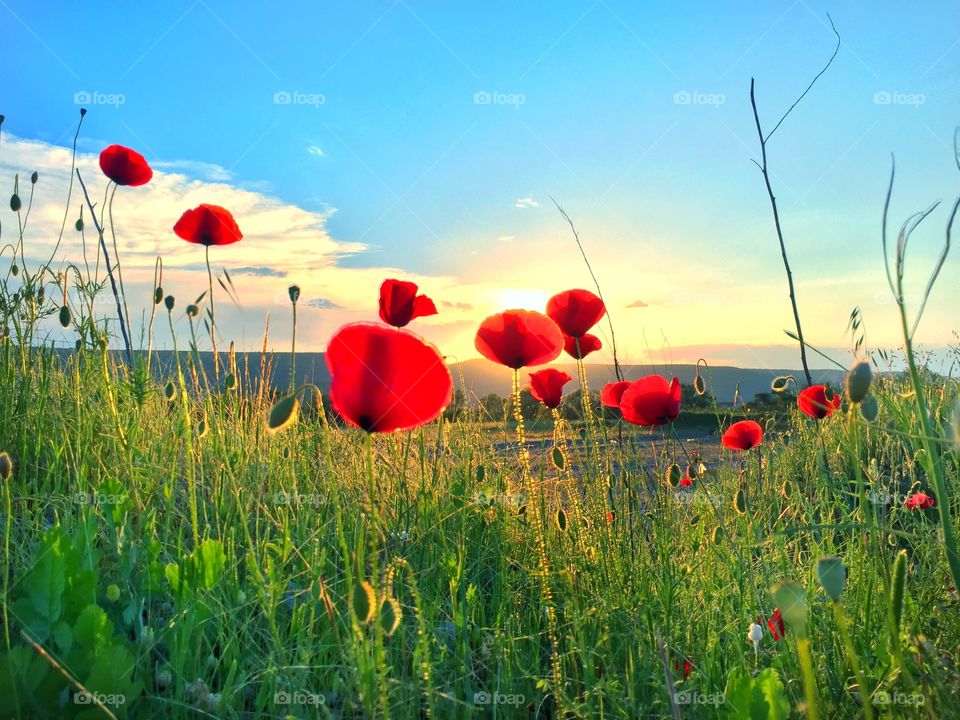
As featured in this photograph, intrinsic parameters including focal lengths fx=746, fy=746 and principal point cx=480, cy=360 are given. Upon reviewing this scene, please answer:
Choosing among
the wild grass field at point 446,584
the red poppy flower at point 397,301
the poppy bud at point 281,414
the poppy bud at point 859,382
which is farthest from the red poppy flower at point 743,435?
the poppy bud at point 281,414

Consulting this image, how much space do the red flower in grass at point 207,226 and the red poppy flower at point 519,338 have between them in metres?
1.61

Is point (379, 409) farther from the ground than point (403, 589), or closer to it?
farther from the ground

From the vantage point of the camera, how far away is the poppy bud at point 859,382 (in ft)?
3.41

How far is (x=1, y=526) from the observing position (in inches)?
113

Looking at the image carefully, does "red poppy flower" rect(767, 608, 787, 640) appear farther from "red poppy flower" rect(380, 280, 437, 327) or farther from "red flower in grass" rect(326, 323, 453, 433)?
"red poppy flower" rect(380, 280, 437, 327)

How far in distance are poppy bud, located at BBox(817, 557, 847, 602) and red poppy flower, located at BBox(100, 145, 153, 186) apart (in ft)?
11.9

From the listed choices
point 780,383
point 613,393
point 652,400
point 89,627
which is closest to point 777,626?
point 652,400

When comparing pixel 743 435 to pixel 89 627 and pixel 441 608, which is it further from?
pixel 89 627

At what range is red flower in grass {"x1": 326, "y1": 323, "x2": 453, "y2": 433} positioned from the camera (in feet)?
4.07

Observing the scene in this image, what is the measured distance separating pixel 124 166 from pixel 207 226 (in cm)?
86

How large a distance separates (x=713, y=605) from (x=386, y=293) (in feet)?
4.59

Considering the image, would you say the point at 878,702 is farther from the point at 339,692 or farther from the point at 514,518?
the point at 514,518

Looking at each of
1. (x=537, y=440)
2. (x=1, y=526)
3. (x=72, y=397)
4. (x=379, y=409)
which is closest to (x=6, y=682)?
(x=379, y=409)

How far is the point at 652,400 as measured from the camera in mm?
2518
